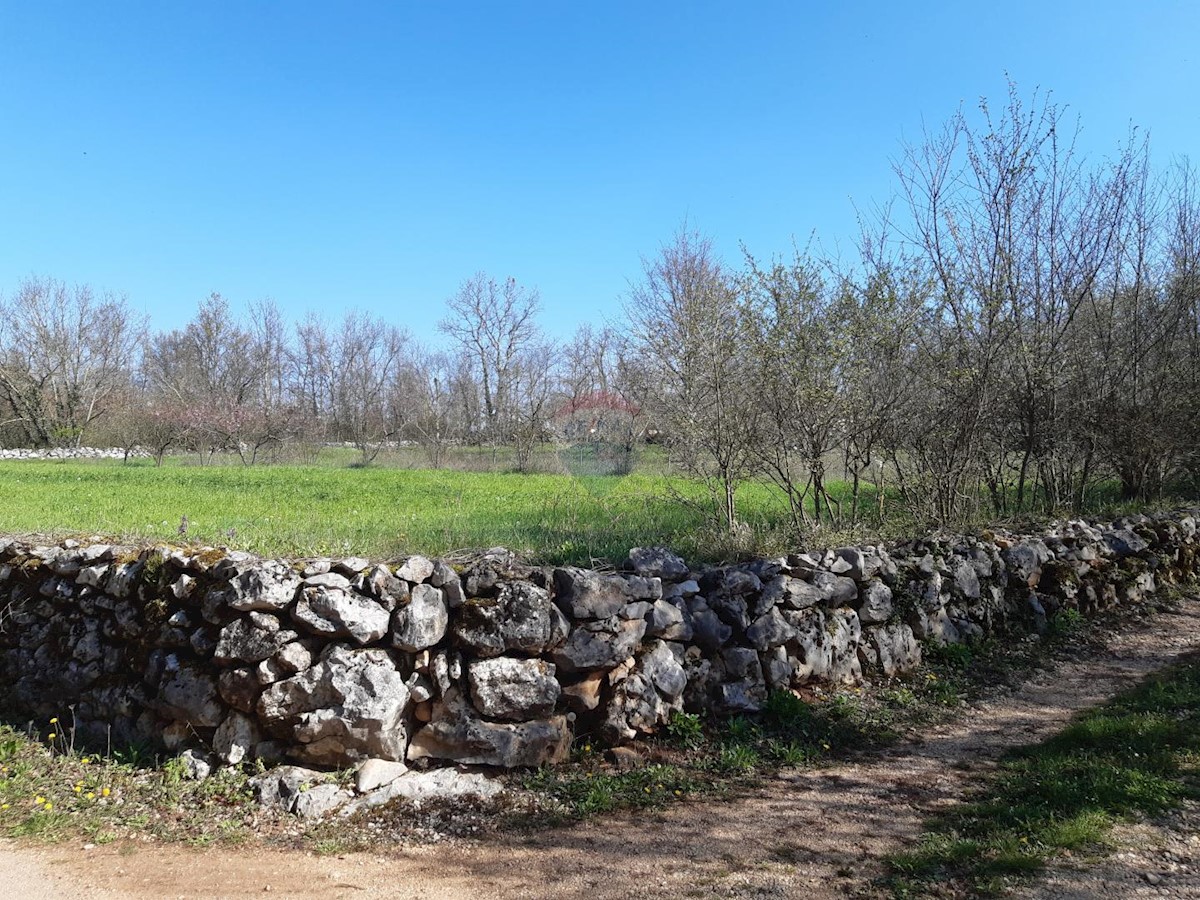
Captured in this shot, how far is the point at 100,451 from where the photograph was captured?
35969 millimetres

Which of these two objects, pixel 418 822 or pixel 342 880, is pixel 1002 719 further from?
pixel 342 880

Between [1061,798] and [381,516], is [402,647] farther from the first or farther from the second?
[1061,798]

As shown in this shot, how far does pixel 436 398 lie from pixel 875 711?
98.8 ft

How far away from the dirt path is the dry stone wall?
0.79m

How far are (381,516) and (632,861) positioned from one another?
4695 mm

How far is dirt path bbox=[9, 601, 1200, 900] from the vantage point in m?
3.50

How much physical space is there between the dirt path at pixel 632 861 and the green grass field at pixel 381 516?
200 centimetres

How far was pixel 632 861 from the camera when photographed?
3.73m

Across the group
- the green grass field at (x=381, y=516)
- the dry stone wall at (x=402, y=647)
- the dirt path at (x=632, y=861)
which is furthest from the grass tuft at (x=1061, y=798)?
the green grass field at (x=381, y=516)

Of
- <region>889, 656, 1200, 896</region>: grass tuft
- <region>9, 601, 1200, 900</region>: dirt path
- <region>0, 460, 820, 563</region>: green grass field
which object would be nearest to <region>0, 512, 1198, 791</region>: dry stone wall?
<region>0, 460, 820, 563</region>: green grass field

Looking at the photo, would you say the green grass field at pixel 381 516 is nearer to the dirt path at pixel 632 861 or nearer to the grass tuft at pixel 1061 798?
the dirt path at pixel 632 861

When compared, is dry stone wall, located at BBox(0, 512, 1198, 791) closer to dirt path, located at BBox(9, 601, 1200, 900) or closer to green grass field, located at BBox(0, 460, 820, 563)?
green grass field, located at BBox(0, 460, 820, 563)

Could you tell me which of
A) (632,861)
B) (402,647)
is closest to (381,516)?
(402,647)

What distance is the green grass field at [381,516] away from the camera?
231 inches
